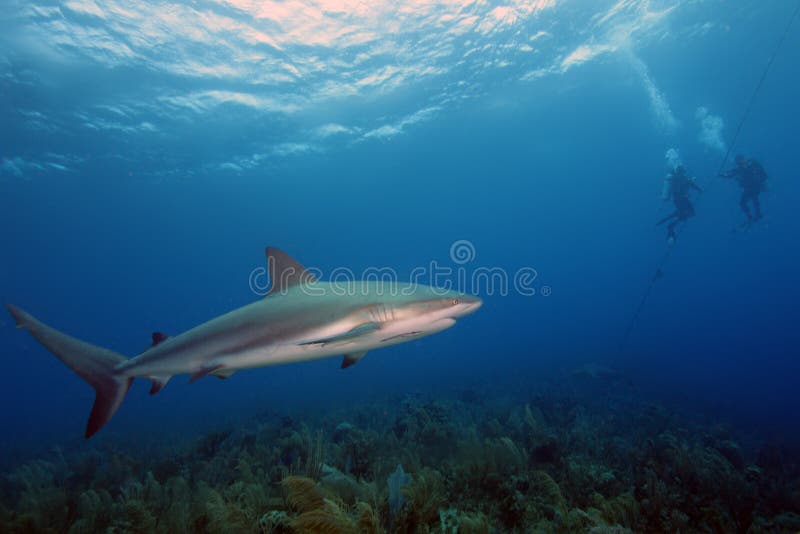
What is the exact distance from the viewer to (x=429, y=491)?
4.29 m

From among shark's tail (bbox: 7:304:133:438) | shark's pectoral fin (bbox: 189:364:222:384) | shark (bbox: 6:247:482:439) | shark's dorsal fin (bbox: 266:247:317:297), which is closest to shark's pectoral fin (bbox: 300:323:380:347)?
shark (bbox: 6:247:482:439)

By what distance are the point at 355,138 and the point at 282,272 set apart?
41248 mm

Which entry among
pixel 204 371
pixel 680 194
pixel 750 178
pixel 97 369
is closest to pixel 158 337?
pixel 97 369

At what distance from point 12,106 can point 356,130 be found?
2804 centimetres

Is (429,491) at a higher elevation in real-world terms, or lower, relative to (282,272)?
lower

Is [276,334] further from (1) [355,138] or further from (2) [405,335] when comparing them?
(1) [355,138]

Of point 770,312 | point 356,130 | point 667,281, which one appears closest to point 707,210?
point 770,312

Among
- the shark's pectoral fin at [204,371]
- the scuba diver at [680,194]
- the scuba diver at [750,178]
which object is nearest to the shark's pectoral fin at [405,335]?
the shark's pectoral fin at [204,371]

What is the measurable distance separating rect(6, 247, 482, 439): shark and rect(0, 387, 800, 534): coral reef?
148cm

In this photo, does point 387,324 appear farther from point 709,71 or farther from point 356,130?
point 709,71

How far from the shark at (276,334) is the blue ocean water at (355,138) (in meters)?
15.2

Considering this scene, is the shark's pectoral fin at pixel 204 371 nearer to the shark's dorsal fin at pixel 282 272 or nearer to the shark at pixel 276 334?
the shark at pixel 276 334

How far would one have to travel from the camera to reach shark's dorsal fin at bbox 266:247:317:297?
4598 millimetres

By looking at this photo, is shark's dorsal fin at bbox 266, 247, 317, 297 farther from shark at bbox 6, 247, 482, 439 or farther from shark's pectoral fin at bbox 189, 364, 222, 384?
shark's pectoral fin at bbox 189, 364, 222, 384
